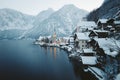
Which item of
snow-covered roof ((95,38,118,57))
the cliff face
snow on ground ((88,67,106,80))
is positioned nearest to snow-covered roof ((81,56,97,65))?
snow on ground ((88,67,106,80))

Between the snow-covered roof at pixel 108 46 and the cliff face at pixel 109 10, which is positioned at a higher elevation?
the cliff face at pixel 109 10

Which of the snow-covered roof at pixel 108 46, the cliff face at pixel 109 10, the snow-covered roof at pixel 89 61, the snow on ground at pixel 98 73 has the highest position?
the cliff face at pixel 109 10

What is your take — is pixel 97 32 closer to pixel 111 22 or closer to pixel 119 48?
pixel 111 22

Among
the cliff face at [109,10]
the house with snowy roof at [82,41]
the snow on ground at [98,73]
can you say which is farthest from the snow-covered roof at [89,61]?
Result: the cliff face at [109,10]

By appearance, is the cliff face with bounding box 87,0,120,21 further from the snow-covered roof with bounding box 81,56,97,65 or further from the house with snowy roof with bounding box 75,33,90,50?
the snow-covered roof with bounding box 81,56,97,65

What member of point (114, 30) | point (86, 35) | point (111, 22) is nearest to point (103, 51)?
point (114, 30)

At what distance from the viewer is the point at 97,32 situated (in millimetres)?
64750

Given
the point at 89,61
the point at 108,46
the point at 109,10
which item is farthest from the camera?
the point at 109,10

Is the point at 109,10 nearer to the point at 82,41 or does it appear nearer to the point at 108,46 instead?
the point at 82,41

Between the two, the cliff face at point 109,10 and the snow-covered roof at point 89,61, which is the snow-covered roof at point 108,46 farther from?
the cliff face at point 109,10

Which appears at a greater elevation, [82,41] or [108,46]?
[82,41]

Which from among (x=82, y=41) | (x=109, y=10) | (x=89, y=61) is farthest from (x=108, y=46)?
(x=109, y=10)

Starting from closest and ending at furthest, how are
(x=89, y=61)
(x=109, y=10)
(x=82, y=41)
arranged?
(x=89, y=61)
(x=82, y=41)
(x=109, y=10)

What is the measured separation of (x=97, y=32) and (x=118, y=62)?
27455 mm
